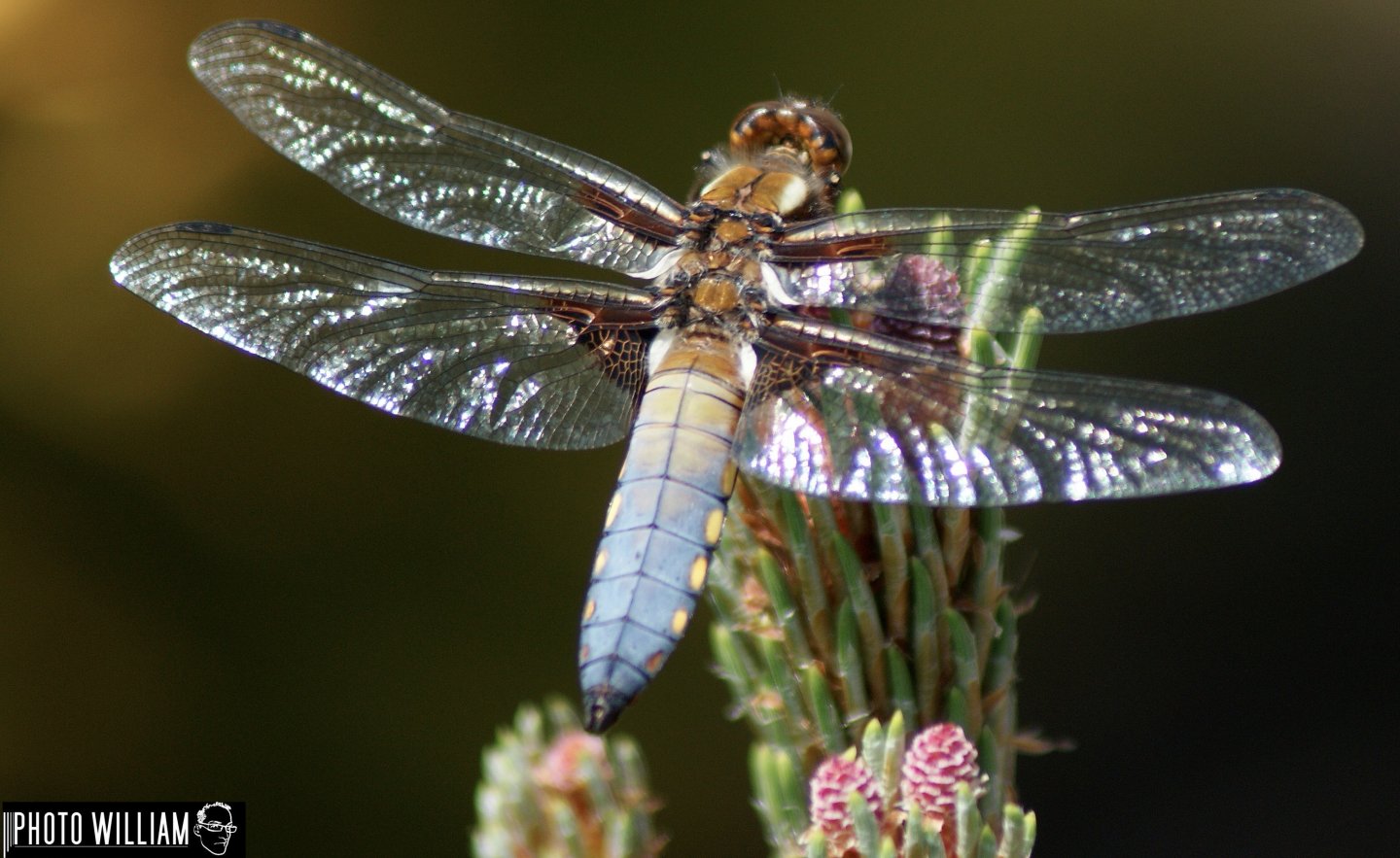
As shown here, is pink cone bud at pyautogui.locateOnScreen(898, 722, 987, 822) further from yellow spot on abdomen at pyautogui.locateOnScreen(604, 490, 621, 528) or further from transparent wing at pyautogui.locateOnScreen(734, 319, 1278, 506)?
yellow spot on abdomen at pyautogui.locateOnScreen(604, 490, 621, 528)

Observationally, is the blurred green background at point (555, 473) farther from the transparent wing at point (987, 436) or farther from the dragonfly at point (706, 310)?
the transparent wing at point (987, 436)

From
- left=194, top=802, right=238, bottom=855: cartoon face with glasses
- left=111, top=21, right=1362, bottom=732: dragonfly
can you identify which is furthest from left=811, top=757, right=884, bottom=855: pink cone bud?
left=194, top=802, right=238, bottom=855: cartoon face with glasses

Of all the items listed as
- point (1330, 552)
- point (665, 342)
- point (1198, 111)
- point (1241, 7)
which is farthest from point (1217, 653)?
point (665, 342)

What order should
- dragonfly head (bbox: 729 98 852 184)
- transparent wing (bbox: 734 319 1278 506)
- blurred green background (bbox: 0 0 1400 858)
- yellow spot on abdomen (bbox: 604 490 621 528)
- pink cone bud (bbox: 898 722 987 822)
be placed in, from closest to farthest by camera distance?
pink cone bud (bbox: 898 722 987 822) < transparent wing (bbox: 734 319 1278 506) < yellow spot on abdomen (bbox: 604 490 621 528) < dragonfly head (bbox: 729 98 852 184) < blurred green background (bbox: 0 0 1400 858)

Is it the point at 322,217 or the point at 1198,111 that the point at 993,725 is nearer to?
the point at 1198,111

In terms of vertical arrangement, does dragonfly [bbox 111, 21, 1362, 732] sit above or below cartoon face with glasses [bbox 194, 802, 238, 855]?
above

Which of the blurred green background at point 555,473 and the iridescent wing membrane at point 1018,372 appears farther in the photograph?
the blurred green background at point 555,473

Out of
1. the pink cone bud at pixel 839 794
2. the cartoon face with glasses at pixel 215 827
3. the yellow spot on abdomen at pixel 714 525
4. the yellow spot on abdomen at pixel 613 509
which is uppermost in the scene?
the yellow spot on abdomen at pixel 613 509

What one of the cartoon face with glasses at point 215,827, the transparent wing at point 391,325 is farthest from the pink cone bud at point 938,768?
the cartoon face with glasses at point 215,827
